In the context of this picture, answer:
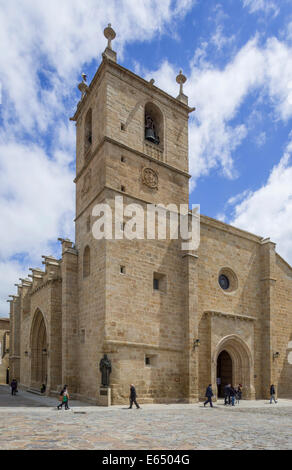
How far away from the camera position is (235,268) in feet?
70.2

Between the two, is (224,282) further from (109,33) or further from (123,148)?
(109,33)

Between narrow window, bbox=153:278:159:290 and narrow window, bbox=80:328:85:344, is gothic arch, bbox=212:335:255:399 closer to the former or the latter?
narrow window, bbox=153:278:159:290

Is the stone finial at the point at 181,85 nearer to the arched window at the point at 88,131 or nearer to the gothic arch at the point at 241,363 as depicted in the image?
the arched window at the point at 88,131

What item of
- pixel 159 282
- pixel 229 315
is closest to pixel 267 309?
pixel 229 315

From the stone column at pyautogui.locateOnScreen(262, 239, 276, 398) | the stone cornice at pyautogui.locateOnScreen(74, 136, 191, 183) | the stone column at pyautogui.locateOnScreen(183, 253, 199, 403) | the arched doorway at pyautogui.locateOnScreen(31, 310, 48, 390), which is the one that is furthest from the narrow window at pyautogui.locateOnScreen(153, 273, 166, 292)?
the arched doorway at pyautogui.locateOnScreen(31, 310, 48, 390)

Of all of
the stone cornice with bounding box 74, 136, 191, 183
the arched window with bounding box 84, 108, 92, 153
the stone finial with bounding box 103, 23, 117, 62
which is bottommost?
the stone cornice with bounding box 74, 136, 191, 183

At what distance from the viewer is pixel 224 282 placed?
2122 cm

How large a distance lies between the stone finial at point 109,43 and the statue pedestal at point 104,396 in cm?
1573

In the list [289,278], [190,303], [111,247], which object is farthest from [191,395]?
[289,278]

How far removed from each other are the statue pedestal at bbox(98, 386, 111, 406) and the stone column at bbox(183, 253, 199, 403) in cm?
422

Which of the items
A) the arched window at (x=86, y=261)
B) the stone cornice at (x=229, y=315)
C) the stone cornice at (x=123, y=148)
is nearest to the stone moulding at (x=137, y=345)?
the stone cornice at (x=229, y=315)

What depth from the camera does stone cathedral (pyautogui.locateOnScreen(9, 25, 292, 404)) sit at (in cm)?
1636

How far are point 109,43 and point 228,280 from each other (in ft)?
47.8

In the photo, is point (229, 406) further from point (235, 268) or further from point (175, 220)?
point (175, 220)
